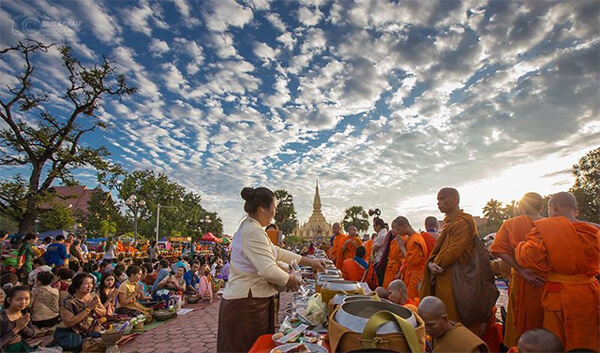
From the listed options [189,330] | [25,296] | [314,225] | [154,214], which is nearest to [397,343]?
[25,296]

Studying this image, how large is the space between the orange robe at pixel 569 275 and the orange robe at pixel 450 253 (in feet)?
1.70

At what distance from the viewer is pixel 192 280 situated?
9961 millimetres

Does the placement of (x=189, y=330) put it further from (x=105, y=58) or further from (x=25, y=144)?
(x=105, y=58)

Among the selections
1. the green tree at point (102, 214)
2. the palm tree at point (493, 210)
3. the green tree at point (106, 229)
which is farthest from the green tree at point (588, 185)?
the green tree at point (102, 214)

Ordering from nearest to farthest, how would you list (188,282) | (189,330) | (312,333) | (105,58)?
(312,333)
(189,330)
(188,282)
(105,58)

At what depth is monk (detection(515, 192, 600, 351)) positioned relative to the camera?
98.6 inches

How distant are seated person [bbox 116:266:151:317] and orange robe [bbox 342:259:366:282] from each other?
14.7ft

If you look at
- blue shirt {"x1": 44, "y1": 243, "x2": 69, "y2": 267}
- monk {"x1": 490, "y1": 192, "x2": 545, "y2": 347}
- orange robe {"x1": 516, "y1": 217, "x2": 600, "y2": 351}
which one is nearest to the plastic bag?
orange robe {"x1": 516, "y1": 217, "x2": 600, "y2": 351}

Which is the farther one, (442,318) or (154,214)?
(154,214)

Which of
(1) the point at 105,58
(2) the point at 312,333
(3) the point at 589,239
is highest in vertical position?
(1) the point at 105,58

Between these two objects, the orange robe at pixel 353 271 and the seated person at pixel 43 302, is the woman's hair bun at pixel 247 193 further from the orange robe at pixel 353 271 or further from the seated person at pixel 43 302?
the seated person at pixel 43 302

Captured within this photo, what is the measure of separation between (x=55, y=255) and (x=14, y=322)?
5.81m

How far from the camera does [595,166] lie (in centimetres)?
2428

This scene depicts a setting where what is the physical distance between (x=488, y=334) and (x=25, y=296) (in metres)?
5.70
